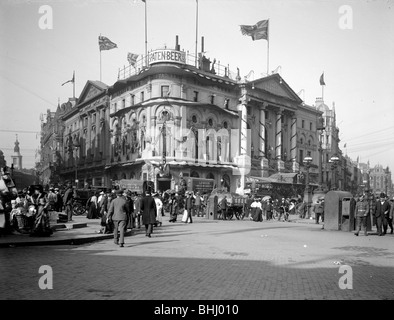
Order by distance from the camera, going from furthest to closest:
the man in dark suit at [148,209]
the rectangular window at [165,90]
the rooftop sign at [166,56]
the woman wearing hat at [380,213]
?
1. the rectangular window at [165,90]
2. the rooftop sign at [166,56]
3. the woman wearing hat at [380,213]
4. the man in dark suit at [148,209]

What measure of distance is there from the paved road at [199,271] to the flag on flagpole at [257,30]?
33.1 meters

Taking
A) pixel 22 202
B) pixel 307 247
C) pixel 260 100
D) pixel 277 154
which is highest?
pixel 260 100

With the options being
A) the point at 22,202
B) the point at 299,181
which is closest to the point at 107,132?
the point at 299,181

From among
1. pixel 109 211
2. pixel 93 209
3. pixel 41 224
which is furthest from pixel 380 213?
pixel 93 209

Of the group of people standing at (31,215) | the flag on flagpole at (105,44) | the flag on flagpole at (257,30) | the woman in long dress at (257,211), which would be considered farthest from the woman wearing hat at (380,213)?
the flag on flagpole at (105,44)

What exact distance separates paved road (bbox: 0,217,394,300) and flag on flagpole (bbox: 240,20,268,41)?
1305 inches

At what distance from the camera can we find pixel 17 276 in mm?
Result: 8555

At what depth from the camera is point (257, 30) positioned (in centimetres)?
4422

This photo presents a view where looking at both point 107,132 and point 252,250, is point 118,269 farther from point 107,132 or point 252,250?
point 107,132

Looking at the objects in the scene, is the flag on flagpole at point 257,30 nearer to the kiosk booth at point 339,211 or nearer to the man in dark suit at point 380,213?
the kiosk booth at point 339,211

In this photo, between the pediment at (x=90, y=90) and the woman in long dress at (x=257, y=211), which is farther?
the pediment at (x=90, y=90)

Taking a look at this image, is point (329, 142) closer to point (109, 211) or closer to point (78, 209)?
point (78, 209)

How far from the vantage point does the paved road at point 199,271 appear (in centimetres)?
745
